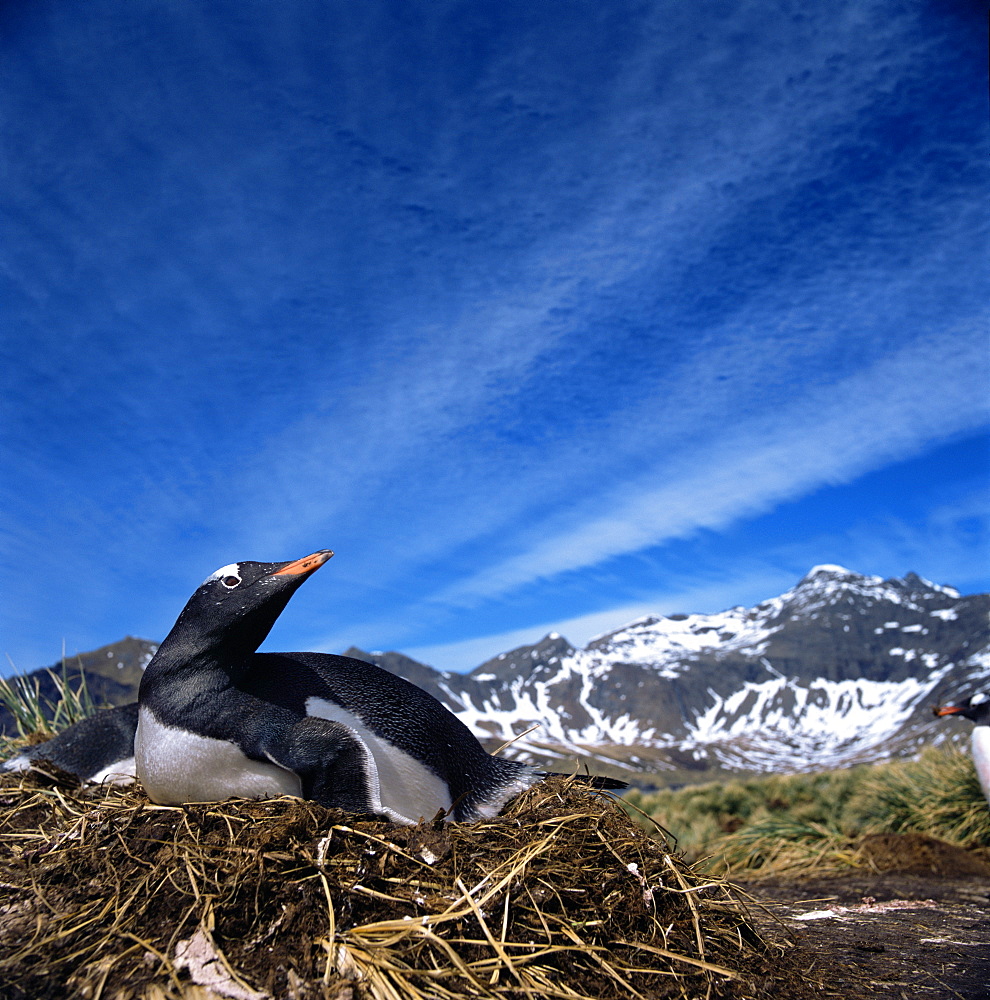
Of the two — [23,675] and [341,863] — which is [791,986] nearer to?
[341,863]

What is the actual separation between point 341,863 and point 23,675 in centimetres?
579

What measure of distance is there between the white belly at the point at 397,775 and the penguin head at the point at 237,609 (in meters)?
0.42

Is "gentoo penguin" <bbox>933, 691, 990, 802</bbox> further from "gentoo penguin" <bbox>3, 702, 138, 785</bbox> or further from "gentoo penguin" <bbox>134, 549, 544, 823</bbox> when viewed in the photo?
"gentoo penguin" <bbox>3, 702, 138, 785</bbox>

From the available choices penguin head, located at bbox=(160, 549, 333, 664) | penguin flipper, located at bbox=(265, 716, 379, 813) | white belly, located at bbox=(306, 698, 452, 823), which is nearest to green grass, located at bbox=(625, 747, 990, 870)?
white belly, located at bbox=(306, 698, 452, 823)

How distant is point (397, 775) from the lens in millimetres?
3414

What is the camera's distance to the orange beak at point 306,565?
11.0 ft

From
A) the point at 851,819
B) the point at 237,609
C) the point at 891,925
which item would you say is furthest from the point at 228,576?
the point at 851,819

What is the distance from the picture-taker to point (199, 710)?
10.7 ft

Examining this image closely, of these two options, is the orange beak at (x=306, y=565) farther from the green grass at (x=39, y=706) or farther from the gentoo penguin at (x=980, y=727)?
the gentoo penguin at (x=980, y=727)

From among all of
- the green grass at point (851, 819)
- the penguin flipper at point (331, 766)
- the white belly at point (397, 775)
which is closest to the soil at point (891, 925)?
the green grass at point (851, 819)

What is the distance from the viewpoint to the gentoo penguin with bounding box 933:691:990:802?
7.71 metres

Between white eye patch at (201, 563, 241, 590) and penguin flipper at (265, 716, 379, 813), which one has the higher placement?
white eye patch at (201, 563, 241, 590)

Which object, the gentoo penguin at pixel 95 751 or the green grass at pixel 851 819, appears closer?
the gentoo penguin at pixel 95 751

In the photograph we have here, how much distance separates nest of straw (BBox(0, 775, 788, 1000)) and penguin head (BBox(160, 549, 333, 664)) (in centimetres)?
65
